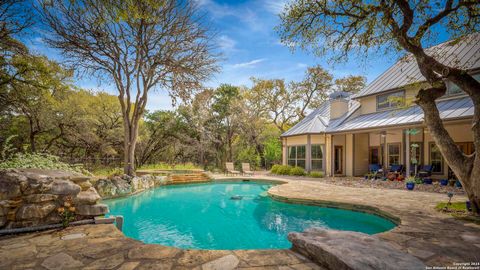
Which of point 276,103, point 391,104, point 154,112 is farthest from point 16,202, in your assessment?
point 276,103

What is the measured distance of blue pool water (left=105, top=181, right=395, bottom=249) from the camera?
5293 millimetres

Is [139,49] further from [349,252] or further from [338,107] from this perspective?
[338,107]

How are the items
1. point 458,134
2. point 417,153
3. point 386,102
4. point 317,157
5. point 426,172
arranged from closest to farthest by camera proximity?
point 426,172, point 458,134, point 386,102, point 417,153, point 317,157

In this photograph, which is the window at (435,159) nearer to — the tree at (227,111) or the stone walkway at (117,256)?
the stone walkway at (117,256)

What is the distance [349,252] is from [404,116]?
1118 centimetres

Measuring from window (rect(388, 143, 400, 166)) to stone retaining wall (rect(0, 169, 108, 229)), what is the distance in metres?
15.3

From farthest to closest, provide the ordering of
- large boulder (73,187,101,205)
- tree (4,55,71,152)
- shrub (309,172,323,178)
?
1. shrub (309,172,323,178)
2. tree (4,55,71,152)
3. large boulder (73,187,101,205)

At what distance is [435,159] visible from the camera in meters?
12.5

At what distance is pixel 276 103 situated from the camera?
2389 centimetres

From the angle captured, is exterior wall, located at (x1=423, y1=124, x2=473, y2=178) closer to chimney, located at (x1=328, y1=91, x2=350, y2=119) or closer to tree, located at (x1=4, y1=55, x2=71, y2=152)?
chimney, located at (x1=328, y1=91, x2=350, y2=119)

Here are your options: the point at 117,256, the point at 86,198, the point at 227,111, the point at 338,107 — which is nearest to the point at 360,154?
the point at 338,107

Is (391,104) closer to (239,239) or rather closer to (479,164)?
(479,164)

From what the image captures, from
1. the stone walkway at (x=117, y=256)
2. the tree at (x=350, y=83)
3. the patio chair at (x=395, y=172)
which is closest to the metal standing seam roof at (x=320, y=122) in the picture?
the patio chair at (x=395, y=172)

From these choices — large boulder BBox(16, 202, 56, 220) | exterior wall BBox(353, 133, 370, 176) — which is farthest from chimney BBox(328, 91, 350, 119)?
large boulder BBox(16, 202, 56, 220)
